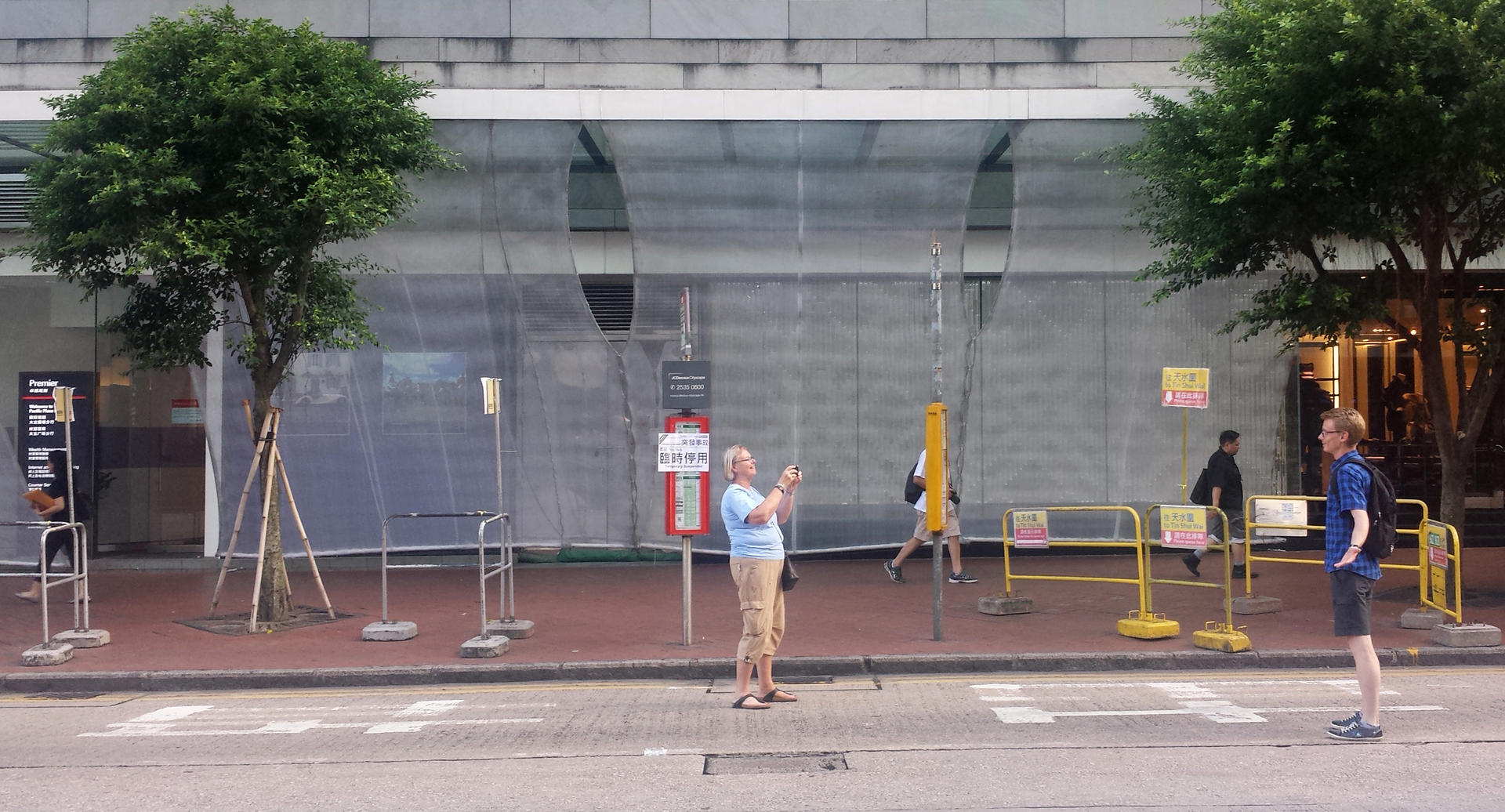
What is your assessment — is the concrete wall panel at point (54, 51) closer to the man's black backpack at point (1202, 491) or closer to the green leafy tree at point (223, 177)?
the green leafy tree at point (223, 177)

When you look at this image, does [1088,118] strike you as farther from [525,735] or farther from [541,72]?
[525,735]

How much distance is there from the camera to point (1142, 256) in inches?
543

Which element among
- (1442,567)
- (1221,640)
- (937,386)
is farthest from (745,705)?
(1442,567)

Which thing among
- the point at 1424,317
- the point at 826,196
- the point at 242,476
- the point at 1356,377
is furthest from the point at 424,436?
the point at 1356,377

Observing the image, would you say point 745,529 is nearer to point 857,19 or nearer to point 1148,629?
point 1148,629

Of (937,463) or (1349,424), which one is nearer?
(1349,424)

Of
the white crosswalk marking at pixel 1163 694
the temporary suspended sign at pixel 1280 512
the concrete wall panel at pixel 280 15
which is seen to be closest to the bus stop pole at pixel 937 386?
the white crosswalk marking at pixel 1163 694

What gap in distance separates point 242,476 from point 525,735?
8.56 metres

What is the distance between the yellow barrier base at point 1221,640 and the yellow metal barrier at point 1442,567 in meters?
1.56

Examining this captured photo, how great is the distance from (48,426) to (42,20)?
496cm

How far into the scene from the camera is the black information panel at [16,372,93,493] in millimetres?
14500

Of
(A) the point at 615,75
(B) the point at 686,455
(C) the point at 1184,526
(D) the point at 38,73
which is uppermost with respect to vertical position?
(D) the point at 38,73

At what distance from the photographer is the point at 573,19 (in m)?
14.0

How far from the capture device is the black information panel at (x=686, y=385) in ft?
31.5
